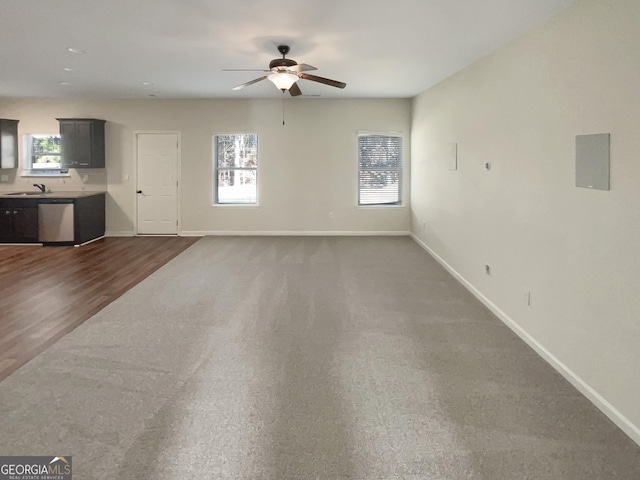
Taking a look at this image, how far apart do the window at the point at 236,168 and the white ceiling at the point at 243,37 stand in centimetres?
220

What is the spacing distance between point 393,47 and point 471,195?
1.81 meters

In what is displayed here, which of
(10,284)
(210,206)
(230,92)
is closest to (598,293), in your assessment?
(10,284)

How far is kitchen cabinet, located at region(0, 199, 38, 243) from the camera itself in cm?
777

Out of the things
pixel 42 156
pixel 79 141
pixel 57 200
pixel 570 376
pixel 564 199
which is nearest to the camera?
pixel 570 376

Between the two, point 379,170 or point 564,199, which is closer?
point 564,199

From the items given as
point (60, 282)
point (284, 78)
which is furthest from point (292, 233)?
point (284, 78)

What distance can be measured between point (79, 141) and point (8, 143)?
1.32 meters

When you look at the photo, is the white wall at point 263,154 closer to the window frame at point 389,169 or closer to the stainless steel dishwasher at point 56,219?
the window frame at point 389,169

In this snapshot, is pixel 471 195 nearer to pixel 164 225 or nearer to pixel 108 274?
pixel 108 274

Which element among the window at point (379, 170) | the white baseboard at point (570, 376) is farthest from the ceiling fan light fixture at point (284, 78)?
the window at point (379, 170)

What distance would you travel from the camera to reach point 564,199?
3.14m

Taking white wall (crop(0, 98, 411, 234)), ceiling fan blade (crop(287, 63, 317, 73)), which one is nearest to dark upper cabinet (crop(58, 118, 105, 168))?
white wall (crop(0, 98, 411, 234))

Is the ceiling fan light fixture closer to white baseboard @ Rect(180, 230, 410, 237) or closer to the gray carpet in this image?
the gray carpet

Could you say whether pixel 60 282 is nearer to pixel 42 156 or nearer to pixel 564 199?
pixel 42 156
